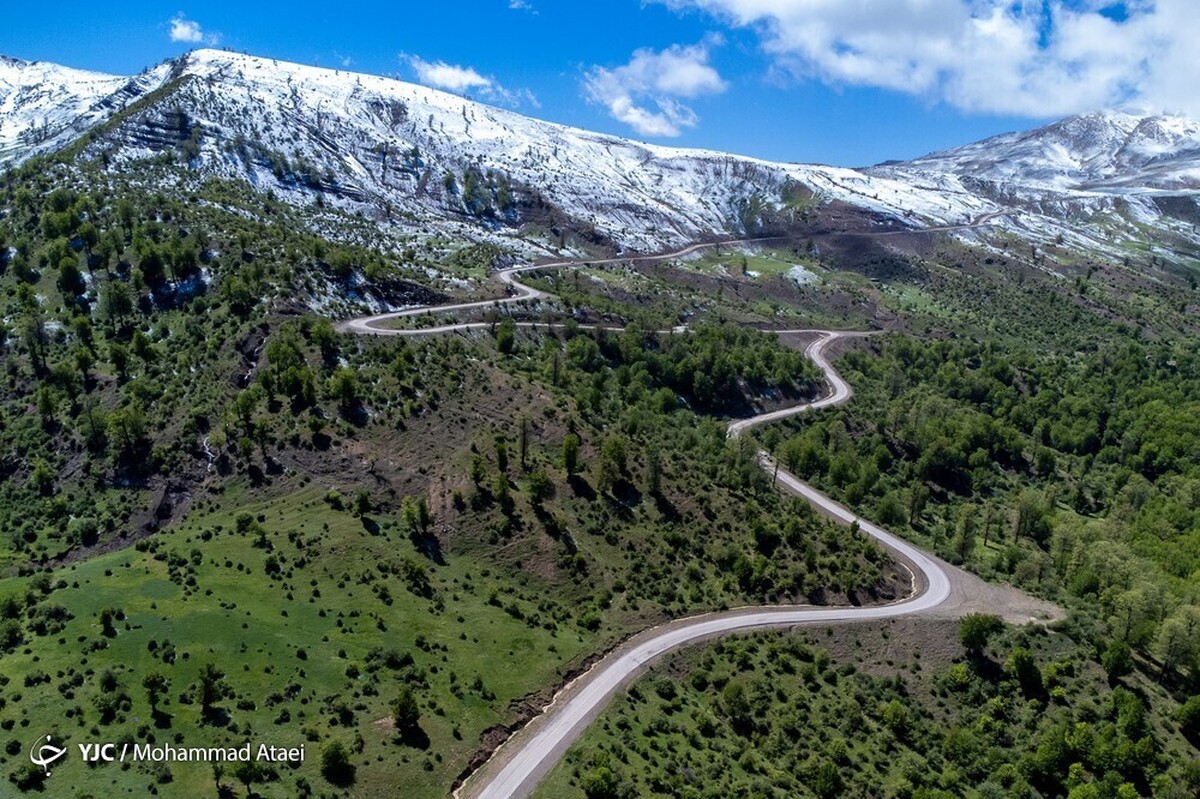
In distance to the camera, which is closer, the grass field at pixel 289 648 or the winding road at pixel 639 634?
the grass field at pixel 289 648

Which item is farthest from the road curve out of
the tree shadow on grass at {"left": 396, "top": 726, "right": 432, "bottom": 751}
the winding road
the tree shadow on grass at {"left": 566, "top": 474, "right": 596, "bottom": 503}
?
the tree shadow on grass at {"left": 566, "top": 474, "right": 596, "bottom": 503}

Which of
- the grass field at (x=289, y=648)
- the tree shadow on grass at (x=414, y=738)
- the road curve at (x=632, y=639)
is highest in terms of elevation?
the grass field at (x=289, y=648)

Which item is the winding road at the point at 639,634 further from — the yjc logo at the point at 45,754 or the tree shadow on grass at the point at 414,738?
the yjc logo at the point at 45,754

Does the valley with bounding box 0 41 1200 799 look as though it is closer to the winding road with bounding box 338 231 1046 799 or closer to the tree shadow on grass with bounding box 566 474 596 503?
the winding road with bounding box 338 231 1046 799

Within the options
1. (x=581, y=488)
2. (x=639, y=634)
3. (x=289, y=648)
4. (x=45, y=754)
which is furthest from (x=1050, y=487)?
(x=45, y=754)

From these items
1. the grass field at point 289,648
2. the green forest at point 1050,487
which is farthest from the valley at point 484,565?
the green forest at point 1050,487

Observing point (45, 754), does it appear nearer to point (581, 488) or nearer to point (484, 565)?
point (484, 565)

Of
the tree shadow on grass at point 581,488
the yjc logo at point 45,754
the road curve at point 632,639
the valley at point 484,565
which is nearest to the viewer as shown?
the yjc logo at point 45,754

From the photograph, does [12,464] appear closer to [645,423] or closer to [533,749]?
[533,749]
